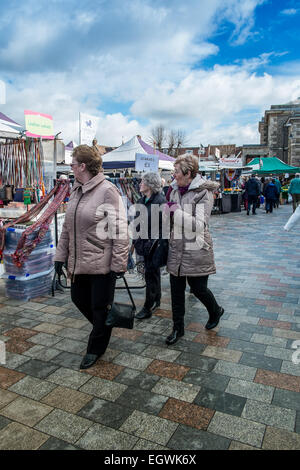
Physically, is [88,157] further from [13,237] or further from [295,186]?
[295,186]

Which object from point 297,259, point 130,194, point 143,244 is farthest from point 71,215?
point 297,259

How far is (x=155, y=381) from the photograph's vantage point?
9.66 feet

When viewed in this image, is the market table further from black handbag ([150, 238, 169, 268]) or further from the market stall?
black handbag ([150, 238, 169, 268])

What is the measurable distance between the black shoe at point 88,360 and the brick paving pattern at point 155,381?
0.16ft

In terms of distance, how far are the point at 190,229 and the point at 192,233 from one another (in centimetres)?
7

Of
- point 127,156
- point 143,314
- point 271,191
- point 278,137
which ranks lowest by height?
point 143,314

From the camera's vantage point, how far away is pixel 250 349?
11.5 feet

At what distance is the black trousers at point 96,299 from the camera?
3037mm

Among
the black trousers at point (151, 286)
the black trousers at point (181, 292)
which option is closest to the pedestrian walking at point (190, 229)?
the black trousers at point (181, 292)

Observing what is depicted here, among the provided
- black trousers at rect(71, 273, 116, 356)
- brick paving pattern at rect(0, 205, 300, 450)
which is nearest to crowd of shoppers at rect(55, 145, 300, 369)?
black trousers at rect(71, 273, 116, 356)

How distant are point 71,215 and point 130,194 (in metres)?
2.77

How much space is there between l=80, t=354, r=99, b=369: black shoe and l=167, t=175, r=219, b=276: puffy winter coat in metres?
1.07

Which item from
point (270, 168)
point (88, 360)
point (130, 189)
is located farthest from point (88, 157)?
point (270, 168)
